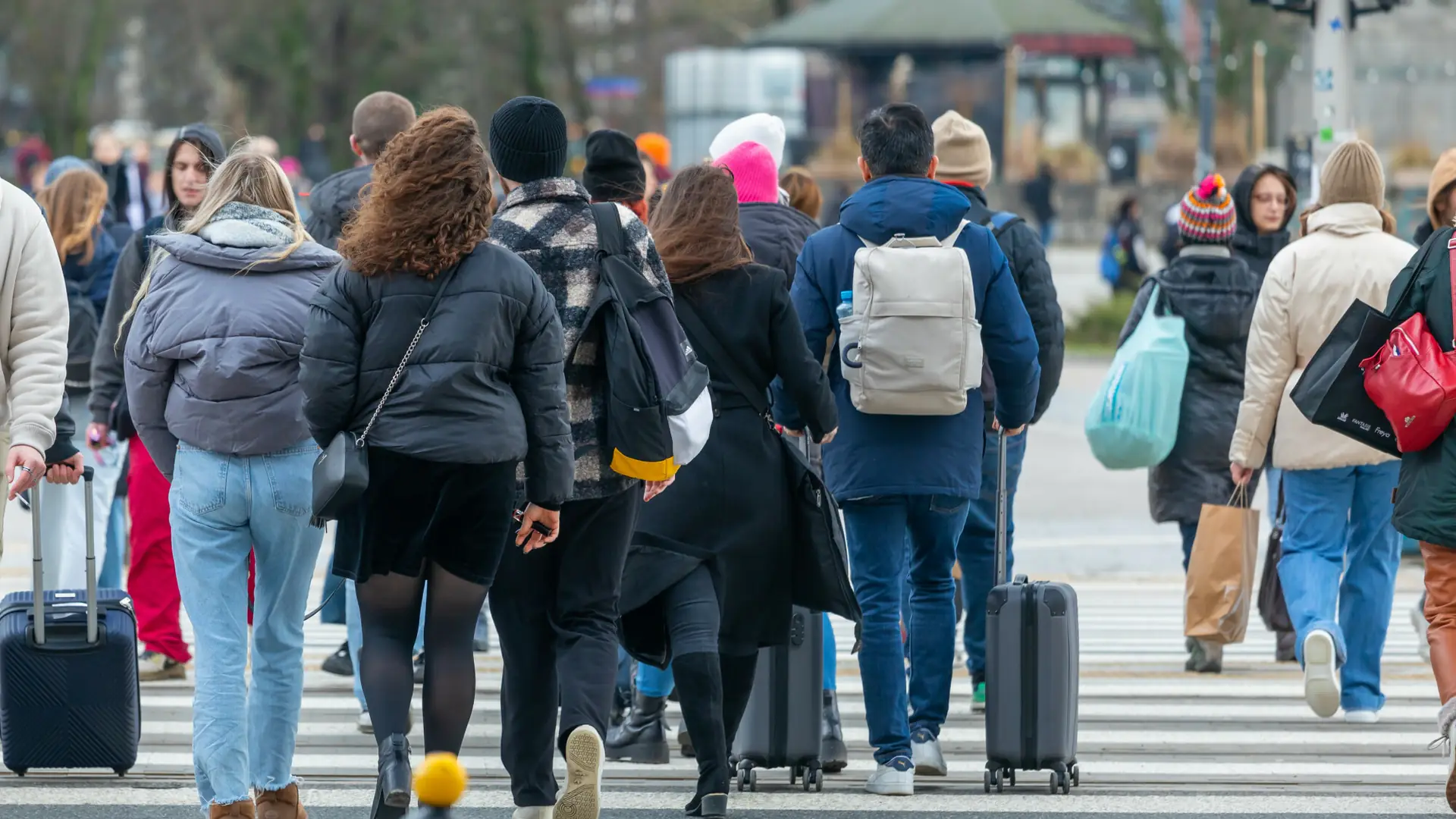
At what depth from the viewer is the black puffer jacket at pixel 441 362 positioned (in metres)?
5.13

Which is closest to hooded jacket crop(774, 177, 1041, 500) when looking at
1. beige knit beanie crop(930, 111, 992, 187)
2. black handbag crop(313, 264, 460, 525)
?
beige knit beanie crop(930, 111, 992, 187)

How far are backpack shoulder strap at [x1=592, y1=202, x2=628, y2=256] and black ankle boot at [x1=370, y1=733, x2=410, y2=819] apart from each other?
4.48 ft

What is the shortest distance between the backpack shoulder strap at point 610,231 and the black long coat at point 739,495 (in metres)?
0.48

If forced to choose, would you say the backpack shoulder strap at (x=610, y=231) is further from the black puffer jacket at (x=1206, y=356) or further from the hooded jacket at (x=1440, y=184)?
the black puffer jacket at (x=1206, y=356)

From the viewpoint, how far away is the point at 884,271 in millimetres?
6367

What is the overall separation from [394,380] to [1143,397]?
4129 millimetres

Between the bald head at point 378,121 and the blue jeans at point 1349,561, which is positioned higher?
the bald head at point 378,121

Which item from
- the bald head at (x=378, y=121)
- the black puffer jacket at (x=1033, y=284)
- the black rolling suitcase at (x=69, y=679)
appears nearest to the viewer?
the black rolling suitcase at (x=69, y=679)

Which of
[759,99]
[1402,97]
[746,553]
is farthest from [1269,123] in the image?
[746,553]

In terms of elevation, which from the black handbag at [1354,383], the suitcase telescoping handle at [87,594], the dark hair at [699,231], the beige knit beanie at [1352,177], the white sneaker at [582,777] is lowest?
the white sneaker at [582,777]

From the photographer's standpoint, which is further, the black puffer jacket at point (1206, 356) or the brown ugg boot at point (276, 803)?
the black puffer jacket at point (1206, 356)

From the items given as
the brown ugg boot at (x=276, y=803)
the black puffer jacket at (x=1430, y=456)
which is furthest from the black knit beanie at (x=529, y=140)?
the black puffer jacket at (x=1430, y=456)

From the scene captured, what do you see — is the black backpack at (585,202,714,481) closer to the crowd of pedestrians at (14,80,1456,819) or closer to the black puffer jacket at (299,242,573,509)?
the crowd of pedestrians at (14,80,1456,819)

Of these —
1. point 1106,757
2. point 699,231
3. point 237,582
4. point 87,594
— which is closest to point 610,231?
point 699,231
